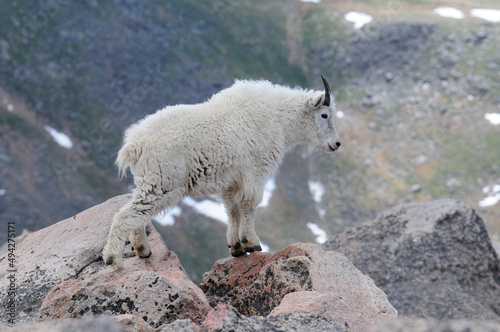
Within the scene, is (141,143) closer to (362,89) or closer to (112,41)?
(112,41)

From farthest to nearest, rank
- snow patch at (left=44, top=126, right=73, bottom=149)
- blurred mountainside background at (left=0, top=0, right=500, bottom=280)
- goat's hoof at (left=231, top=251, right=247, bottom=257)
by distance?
snow patch at (left=44, top=126, right=73, bottom=149)
blurred mountainside background at (left=0, top=0, right=500, bottom=280)
goat's hoof at (left=231, top=251, right=247, bottom=257)

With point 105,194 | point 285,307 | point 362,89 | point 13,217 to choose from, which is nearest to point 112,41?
point 105,194

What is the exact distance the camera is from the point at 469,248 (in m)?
13.1

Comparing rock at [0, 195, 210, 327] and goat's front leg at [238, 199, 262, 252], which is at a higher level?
rock at [0, 195, 210, 327]

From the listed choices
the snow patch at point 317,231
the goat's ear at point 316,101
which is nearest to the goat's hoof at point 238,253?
the goat's ear at point 316,101

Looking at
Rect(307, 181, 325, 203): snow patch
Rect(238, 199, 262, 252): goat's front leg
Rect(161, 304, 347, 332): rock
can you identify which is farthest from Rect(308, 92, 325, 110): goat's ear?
Rect(307, 181, 325, 203): snow patch

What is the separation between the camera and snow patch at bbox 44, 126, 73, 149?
36.1 m

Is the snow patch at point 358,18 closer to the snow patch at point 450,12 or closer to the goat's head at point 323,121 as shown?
the snow patch at point 450,12

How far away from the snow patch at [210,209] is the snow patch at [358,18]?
25.9 metres

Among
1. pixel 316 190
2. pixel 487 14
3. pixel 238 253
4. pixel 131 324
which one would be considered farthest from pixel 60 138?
pixel 487 14

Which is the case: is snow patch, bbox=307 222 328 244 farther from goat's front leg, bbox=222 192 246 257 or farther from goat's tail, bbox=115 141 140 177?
goat's tail, bbox=115 141 140 177

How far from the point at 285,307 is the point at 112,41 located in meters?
39.1

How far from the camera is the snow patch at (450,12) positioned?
4806 centimetres

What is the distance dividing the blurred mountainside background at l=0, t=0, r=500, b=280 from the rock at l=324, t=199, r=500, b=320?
16832 millimetres
